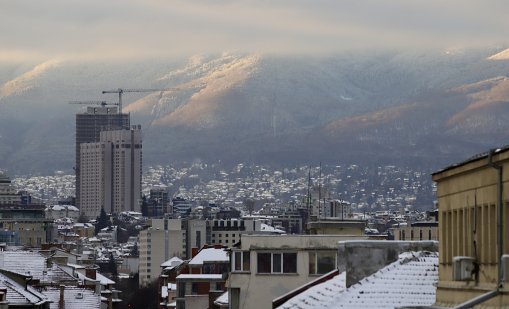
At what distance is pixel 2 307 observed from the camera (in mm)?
50375

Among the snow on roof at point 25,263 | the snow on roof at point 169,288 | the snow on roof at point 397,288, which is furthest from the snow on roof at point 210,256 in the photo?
the snow on roof at point 397,288

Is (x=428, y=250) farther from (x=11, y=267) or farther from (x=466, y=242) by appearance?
(x=11, y=267)

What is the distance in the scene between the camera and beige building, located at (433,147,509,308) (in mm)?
24250

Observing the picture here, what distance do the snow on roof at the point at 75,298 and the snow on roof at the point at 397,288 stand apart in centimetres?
3656

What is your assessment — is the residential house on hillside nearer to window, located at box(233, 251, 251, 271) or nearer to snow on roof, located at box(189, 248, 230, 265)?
snow on roof, located at box(189, 248, 230, 265)

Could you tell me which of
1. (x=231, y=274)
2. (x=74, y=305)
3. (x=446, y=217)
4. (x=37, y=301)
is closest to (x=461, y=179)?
(x=446, y=217)

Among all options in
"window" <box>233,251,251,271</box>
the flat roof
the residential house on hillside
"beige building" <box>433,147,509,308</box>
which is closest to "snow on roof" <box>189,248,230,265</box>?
the residential house on hillside

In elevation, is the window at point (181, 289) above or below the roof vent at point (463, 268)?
below

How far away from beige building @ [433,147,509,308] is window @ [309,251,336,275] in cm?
2421

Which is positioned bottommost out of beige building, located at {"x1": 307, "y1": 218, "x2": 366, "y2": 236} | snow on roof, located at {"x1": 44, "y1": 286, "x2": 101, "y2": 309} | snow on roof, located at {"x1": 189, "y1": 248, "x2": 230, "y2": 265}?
snow on roof, located at {"x1": 44, "y1": 286, "x2": 101, "y2": 309}

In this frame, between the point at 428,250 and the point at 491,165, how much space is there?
1074 cm

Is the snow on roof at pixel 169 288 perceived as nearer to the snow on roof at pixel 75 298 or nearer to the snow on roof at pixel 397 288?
the snow on roof at pixel 75 298

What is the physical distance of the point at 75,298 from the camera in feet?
239

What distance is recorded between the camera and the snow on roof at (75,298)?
71.1m
